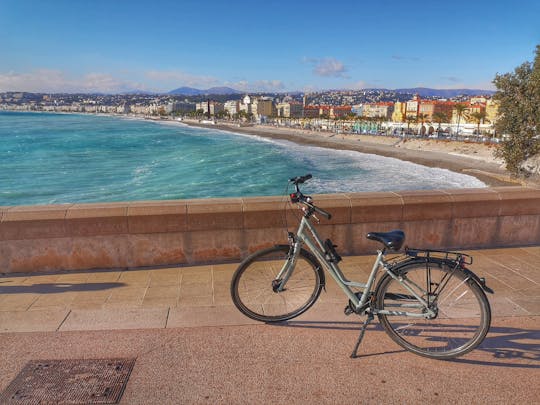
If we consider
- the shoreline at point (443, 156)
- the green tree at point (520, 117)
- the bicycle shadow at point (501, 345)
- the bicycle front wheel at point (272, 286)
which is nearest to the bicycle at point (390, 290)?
→ the bicycle front wheel at point (272, 286)

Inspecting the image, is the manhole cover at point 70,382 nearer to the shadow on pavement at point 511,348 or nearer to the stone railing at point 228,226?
the stone railing at point 228,226

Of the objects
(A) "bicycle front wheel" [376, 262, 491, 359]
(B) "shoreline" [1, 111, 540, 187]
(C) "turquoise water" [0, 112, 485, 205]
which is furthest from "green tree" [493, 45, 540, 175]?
(B) "shoreline" [1, 111, 540, 187]

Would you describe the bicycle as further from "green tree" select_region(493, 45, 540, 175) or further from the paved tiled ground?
"green tree" select_region(493, 45, 540, 175)

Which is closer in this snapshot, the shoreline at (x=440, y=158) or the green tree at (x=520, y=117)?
the green tree at (x=520, y=117)

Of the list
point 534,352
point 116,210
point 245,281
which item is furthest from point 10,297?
point 534,352

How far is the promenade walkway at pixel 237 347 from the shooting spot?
284 cm

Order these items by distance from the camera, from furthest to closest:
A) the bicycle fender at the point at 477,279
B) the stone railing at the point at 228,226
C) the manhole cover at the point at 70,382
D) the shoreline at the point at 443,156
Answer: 1. the shoreline at the point at 443,156
2. the stone railing at the point at 228,226
3. the bicycle fender at the point at 477,279
4. the manhole cover at the point at 70,382

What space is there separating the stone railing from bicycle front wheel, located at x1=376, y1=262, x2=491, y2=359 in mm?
2306

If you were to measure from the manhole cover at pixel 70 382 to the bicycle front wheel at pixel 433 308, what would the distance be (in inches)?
79.5

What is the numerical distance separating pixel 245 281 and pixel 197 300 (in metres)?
0.82

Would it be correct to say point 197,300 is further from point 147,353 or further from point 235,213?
point 235,213

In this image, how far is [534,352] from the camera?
330cm

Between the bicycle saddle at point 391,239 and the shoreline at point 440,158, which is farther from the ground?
the bicycle saddle at point 391,239

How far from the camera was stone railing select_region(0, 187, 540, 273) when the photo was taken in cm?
510
